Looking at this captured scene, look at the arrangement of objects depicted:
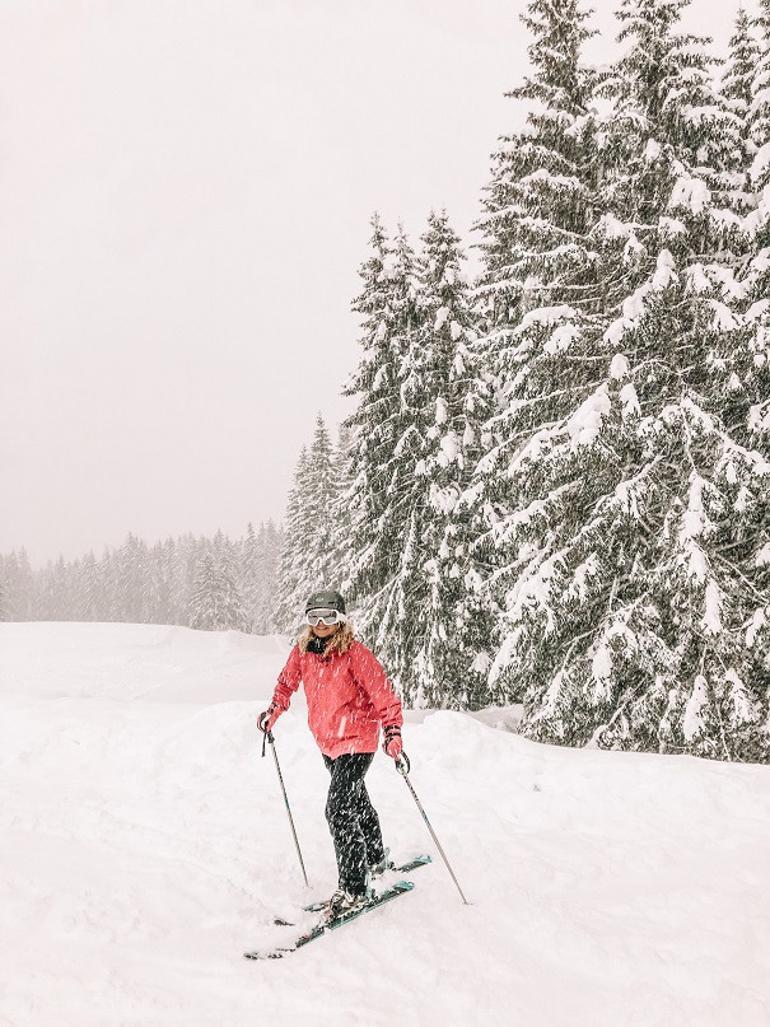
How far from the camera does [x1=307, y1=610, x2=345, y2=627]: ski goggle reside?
5098 millimetres

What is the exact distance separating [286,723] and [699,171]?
11272mm

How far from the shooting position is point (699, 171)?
1105cm

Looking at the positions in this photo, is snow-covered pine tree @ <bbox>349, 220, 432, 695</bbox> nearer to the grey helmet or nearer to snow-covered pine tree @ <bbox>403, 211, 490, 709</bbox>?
snow-covered pine tree @ <bbox>403, 211, 490, 709</bbox>

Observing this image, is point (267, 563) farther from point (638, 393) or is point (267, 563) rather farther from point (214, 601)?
point (638, 393)

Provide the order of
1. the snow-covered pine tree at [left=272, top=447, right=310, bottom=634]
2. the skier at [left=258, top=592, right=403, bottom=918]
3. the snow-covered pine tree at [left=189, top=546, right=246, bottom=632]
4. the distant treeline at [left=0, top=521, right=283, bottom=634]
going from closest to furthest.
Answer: the skier at [left=258, top=592, right=403, bottom=918], the snow-covered pine tree at [left=272, top=447, right=310, bottom=634], the snow-covered pine tree at [left=189, top=546, right=246, bottom=632], the distant treeline at [left=0, top=521, right=283, bottom=634]

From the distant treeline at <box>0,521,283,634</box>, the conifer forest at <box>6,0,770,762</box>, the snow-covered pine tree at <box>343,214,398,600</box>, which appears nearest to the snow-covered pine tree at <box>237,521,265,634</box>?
the distant treeline at <box>0,521,283,634</box>

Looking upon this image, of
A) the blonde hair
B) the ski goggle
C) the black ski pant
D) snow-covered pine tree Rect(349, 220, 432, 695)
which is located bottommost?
the black ski pant

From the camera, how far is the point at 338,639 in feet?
16.9

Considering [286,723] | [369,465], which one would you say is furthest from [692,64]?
[286,723]

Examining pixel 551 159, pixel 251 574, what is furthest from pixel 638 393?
pixel 251 574

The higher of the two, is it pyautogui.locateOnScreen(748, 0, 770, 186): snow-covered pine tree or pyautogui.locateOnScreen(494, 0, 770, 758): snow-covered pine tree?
pyautogui.locateOnScreen(748, 0, 770, 186): snow-covered pine tree

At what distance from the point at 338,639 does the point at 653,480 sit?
25.6ft

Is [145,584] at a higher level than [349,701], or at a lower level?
higher

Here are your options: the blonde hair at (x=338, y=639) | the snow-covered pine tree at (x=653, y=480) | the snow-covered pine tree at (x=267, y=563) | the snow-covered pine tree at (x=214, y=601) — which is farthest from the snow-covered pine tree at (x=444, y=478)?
the snow-covered pine tree at (x=267, y=563)
